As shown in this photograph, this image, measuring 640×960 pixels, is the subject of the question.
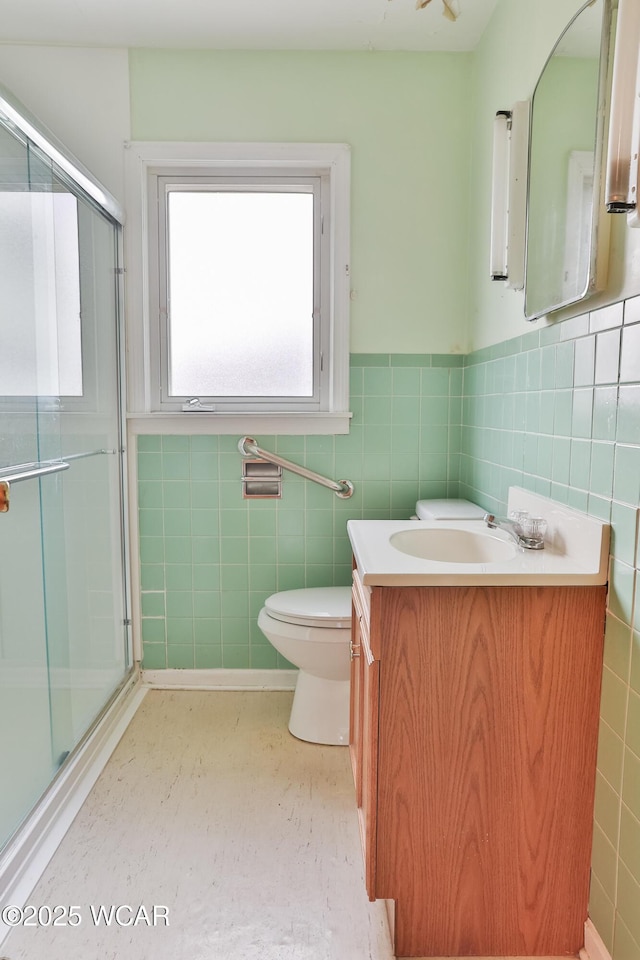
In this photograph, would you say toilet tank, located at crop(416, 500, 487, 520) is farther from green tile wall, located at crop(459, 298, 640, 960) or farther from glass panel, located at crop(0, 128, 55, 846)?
glass panel, located at crop(0, 128, 55, 846)

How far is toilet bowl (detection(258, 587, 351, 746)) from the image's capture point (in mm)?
1881

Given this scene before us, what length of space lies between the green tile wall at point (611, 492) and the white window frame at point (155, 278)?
3.05 ft

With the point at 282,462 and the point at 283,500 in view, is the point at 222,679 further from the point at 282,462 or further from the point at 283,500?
the point at 282,462

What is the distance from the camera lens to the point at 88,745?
73.6 inches

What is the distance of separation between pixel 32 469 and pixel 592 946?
157 centimetres

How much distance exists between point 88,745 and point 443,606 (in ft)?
4.26

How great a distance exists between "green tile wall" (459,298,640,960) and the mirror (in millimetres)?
89

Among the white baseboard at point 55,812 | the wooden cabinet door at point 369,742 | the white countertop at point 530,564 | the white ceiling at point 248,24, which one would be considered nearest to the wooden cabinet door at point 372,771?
the wooden cabinet door at point 369,742

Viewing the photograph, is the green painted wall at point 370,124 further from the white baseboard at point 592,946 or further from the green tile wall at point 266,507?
the white baseboard at point 592,946

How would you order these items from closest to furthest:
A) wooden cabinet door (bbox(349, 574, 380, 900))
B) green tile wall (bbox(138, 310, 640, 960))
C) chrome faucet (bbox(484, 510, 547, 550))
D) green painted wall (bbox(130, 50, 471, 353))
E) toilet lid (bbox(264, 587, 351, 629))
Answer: wooden cabinet door (bbox(349, 574, 380, 900))
chrome faucet (bbox(484, 510, 547, 550))
toilet lid (bbox(264, 587, 351, 629))
green painted wall (bbox(130, 50, 471, 353))
green tile wall (bbox(138, 310, 640, 960))

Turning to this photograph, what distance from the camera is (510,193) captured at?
159 centimetres

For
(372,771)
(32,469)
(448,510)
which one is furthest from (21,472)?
(448,510)

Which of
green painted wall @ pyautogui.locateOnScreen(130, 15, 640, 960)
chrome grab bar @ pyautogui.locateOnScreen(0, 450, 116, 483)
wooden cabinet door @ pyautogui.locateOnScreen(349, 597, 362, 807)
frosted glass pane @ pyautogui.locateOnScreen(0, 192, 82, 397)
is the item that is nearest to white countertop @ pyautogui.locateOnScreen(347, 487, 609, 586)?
wooden cabinet door @ pyautogui.locateOnScreen(349, 597, 362, 807)

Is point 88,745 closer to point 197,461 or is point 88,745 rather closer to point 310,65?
point 197,461
